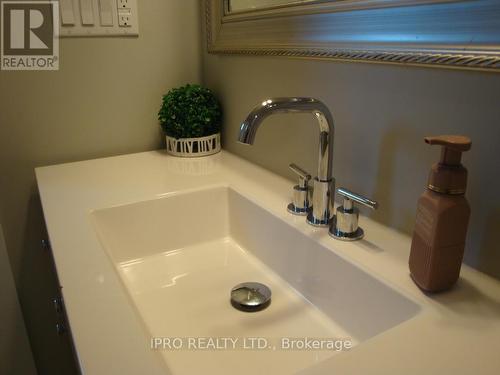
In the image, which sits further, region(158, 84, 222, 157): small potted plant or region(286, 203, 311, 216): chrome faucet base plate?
region(158, 84, 222, 157): small potted plant

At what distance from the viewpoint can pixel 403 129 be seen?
2.02 feet

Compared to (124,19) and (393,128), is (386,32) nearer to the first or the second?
(393,128)

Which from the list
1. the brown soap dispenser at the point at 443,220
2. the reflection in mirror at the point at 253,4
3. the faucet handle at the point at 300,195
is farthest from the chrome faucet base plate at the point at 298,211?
the reflection in mirror at the point at 253,4

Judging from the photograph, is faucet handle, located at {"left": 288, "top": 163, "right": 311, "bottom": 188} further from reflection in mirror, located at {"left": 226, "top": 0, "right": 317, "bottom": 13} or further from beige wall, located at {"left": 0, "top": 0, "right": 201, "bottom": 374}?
beige wall, located at {"left": 0, "top": 0, "right": 201, "bottom": 374}

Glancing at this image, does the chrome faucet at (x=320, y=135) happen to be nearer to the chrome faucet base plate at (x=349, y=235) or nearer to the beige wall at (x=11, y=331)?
the chrome faucet base plate at (x=349, y=235)

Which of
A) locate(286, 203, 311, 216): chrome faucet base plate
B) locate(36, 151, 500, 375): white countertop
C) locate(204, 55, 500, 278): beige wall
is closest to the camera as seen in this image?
locate(36, 151, 500, 375): white countertop

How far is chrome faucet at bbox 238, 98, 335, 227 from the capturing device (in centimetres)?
60

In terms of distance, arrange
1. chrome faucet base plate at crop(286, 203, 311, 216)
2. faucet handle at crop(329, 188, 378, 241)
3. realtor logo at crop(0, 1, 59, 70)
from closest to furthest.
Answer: faucet handle at crop(329, 188, 378, 241) → chrome faucet base plate at crop(286, 203, 311, 216) → realtor logo at crop(0, 1, 59, 70)

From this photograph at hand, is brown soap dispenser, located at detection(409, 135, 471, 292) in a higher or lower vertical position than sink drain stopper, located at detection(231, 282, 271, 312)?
higher

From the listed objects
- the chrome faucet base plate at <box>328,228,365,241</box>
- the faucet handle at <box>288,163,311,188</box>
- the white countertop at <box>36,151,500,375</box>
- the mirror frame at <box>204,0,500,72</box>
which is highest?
the mirror frame at <box>204,0,500,72</box>

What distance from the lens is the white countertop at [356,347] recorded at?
40 centimetres

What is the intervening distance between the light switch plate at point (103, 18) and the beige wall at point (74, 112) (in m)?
0.02

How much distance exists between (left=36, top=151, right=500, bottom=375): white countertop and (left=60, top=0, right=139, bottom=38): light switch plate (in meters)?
0.43

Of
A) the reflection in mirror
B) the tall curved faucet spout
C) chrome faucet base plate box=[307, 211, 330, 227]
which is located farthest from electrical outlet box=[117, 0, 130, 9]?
chrome faucet base plate box=[307, 211, 330, 227]
